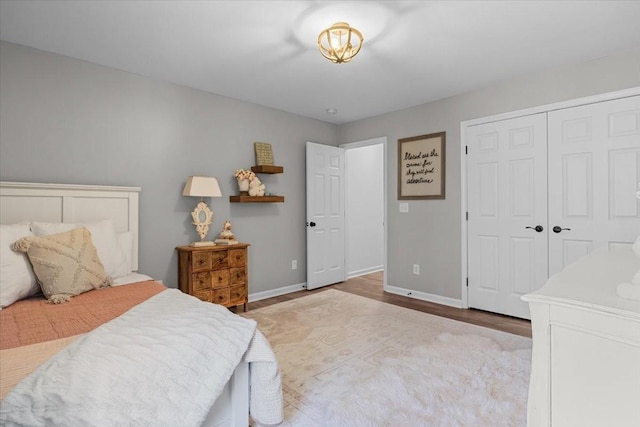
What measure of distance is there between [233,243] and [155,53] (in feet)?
6.01

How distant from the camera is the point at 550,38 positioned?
2.45 meters

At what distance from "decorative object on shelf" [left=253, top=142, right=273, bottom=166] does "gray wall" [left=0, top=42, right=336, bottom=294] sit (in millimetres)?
84

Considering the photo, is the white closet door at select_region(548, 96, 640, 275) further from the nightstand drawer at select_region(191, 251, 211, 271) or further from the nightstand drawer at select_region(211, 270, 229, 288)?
the nightstand drawer at select_region(191, 251, 211, 271)

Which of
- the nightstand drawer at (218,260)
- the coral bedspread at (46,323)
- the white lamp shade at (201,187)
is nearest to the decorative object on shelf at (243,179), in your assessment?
the white lamp shade at (201,187)

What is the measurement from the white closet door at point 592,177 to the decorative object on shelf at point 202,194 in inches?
127

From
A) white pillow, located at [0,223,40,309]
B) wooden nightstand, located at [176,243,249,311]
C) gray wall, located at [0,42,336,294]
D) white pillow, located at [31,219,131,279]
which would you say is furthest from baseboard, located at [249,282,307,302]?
white pillow, located at [0,223,40,309]

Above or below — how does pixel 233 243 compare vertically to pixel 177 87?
below

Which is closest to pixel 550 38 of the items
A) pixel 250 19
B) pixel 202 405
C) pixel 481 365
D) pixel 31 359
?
pixel 250 19

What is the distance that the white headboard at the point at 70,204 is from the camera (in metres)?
2.41

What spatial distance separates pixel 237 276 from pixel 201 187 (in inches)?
38.3

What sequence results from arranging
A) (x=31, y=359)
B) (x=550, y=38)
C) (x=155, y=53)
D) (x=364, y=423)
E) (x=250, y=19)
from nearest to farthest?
(x=31, y=359) → (x=364, y=423) → (x=250, y=19) → (x=550, y=38) → (x=155, y=53)

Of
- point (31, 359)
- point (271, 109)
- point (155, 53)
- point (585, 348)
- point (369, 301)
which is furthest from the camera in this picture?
point (271, 109)

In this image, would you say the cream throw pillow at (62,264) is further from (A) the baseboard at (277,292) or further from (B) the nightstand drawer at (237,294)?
(A) the baseboard at (277,292)

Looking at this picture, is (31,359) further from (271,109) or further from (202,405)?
(271,109)
